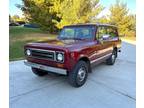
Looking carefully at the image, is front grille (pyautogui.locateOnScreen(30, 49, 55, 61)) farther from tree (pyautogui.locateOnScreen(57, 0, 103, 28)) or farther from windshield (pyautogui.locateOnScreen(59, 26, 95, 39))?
tree (pyautogui.locateOnScreen(57, 0, 103, 28))

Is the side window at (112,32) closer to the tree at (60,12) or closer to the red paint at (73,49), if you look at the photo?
the red paint at (73,49)

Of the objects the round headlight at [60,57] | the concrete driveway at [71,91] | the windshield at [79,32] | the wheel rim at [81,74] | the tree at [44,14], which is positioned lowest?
the concrete driveway at [71,91]

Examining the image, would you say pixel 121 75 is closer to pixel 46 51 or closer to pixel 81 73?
pixel 81 73

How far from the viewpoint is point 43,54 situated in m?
4.74

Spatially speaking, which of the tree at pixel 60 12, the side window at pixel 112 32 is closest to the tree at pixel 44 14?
the tree at pixel 60 12

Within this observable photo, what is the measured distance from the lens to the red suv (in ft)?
14.5

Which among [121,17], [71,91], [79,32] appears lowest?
[71,91]

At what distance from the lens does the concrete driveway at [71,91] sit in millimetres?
3828

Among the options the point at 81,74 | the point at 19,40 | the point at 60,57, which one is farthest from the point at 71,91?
the point at 19,40

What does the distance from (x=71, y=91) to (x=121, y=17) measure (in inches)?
897

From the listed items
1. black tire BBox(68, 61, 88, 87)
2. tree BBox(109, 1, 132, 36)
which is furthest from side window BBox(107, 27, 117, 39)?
tree BBox(109, 1, 132, 36)

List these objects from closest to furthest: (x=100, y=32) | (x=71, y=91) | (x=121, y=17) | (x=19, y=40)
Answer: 1. (x=71, y=91)
2. (x=100, y=32)
3. (x=19, y=40)
4. (x=121, y=17)

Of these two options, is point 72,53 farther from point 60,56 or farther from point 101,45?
point 101,45

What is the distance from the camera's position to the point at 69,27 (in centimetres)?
607
